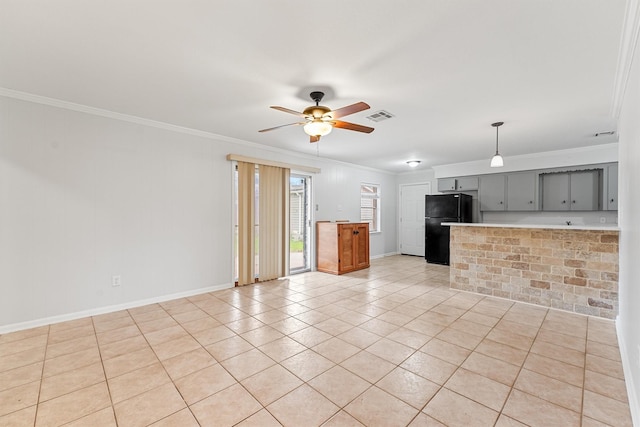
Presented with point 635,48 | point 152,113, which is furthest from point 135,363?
point 635,48

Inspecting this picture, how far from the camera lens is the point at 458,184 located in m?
6.50

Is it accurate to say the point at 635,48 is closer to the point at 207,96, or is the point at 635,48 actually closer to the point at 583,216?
the point at 207,96

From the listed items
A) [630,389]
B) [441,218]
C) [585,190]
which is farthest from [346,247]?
[585,190]

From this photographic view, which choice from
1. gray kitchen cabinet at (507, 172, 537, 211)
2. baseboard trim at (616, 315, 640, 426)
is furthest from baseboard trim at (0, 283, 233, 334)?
gray kitchen cabinet at (507, 172, 537, 211)

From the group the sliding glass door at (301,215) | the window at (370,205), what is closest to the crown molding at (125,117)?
the sliding glass door at (301,215)

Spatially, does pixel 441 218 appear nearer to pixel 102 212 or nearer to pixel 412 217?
pixel 412 217

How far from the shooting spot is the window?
23.1ft

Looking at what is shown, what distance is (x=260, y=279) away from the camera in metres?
4.67

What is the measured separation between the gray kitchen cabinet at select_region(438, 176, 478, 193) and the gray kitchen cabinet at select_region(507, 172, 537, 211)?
26.4 inches

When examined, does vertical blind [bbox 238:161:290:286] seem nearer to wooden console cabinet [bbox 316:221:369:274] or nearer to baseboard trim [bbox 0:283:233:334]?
baseboard trim [bbox 0:283:233:334]

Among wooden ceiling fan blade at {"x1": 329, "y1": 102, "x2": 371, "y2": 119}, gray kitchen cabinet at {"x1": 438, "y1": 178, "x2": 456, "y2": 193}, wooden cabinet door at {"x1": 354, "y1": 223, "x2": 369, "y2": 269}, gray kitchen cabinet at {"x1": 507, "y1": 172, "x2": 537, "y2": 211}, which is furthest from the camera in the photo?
gray kitchen cabinet at {"x1": 438, "y1": 178, "x2": 456, "y2": 193}

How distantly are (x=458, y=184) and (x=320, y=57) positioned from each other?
5493 mm

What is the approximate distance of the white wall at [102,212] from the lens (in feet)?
9.15

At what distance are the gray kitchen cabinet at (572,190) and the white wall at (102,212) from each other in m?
5.87
